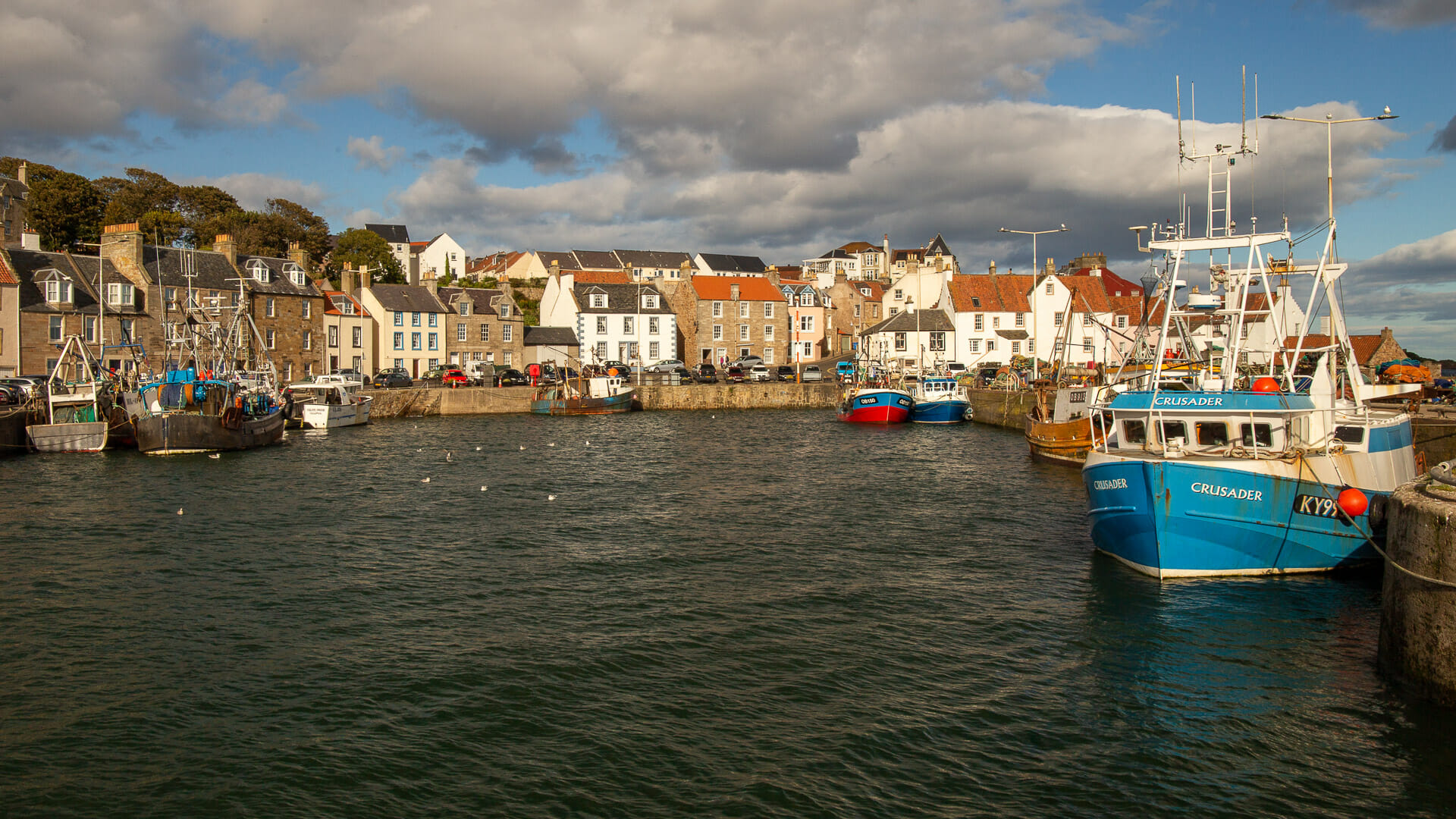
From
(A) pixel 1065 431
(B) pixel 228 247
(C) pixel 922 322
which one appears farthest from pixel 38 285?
(C) pixel 922 322

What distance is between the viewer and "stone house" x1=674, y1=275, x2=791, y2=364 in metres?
90.4

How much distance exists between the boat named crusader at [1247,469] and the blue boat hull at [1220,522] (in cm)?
2

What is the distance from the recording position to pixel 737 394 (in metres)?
72.7

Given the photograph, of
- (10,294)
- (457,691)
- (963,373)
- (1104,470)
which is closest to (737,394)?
(963,373)

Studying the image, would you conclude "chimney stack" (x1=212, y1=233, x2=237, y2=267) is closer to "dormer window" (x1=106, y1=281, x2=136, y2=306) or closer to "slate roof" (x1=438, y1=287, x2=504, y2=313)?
"dormer window" (x1=106, y1=281, x2=136, y2=306)

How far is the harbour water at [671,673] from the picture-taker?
11.0m

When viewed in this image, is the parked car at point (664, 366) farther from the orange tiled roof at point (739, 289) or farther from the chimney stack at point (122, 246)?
the chimney stack at point (122, 246)

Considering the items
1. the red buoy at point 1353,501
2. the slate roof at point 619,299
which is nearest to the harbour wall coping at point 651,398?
the slate roof at point 619,299

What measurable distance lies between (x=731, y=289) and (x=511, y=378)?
26.6m

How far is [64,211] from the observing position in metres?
80.9

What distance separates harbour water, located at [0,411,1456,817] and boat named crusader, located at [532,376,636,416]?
3879cm

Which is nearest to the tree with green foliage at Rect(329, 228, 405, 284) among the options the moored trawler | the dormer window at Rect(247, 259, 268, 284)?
the dormer window at Rect(247, 259, 268, 284)

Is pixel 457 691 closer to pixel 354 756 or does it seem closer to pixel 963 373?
pixel 354 756

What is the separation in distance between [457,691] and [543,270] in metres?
114
